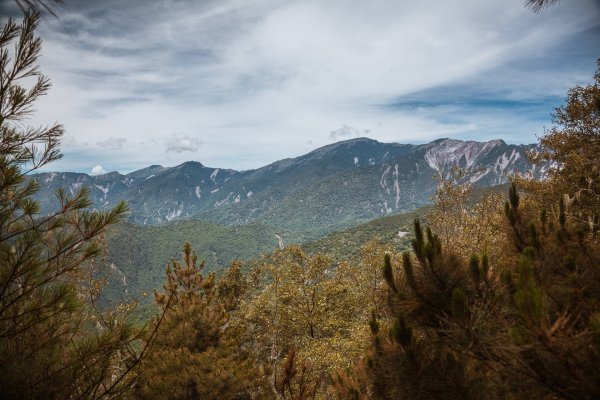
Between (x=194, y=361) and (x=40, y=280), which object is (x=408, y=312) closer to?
(x=40, y=280)

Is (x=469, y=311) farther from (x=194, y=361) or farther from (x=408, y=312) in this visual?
(x=194, y=361)

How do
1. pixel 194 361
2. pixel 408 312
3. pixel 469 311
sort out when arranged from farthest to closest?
pixel 194 361, pixel 408 312, pixel 469 311

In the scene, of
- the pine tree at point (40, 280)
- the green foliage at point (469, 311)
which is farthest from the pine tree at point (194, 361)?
the green foliage at point (469, 311)

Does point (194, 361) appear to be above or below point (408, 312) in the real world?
below

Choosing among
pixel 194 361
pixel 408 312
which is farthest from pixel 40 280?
pixel 194 361

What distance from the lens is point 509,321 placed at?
3.81 meters

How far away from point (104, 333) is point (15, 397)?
1.07 m

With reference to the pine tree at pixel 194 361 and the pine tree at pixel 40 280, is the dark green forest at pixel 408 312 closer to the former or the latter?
the pine tree at pixel 40 280

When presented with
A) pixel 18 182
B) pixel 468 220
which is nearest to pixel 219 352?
pixel 18 182

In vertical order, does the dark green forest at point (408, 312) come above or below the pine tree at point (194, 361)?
above

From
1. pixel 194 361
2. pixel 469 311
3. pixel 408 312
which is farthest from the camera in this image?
pixel 194 361

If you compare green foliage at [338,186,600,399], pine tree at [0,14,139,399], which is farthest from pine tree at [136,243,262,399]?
green foliage at [338,186,600,399]

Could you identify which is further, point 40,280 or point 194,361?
point 194,361

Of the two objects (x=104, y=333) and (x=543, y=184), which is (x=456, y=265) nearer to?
(x=104, y=333)
